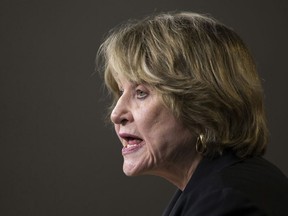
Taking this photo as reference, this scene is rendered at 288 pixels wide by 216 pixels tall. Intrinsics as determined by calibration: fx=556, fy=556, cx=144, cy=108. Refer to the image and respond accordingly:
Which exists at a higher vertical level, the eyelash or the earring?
the eyelash

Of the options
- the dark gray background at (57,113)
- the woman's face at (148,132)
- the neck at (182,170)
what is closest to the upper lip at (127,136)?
the woman's face at (148,132)

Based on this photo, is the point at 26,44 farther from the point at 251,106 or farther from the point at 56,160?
the point at 251,106

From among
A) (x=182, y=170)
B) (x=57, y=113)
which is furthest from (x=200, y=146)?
(x=57, y=113)

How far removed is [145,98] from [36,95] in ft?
5.52

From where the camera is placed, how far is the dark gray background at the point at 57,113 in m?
2.89

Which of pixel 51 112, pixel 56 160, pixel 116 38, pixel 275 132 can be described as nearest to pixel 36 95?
pixel 51 112

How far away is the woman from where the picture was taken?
126cm

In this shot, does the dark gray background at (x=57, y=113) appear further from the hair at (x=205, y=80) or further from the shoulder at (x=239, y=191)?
the shoulder at (x=239, y=191)

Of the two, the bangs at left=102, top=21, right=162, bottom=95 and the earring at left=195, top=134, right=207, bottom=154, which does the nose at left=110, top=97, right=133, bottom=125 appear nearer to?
the bangs at left=102, top=21, right=162, bottom=95

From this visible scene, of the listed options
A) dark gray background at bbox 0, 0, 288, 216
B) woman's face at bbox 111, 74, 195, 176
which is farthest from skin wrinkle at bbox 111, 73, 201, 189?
dark gray background at bbox 0, 0, 288, 216

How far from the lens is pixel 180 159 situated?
1299 millimetres

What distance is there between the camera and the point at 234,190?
1048 mm

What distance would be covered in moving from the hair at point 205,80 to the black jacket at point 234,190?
52 millimetres

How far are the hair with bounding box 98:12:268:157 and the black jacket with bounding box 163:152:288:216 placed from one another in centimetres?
5
